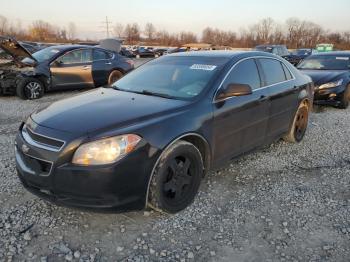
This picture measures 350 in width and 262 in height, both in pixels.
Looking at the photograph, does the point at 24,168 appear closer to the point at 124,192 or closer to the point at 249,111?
the point at 124,192

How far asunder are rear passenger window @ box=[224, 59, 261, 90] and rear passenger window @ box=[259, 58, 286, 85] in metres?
0.25

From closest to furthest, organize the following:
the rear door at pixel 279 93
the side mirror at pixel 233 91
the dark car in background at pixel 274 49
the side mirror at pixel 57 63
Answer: the side mirror at pixel 233 91 < the rear door at pixel 279 93 < the side mirror at pixel 57 63 < the dark car in background at pixel 274 49

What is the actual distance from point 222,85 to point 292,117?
2.06 m

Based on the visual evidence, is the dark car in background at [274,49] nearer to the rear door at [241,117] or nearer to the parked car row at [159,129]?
the parked car row at [159,129]

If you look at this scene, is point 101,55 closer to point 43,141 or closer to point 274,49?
point 43,141

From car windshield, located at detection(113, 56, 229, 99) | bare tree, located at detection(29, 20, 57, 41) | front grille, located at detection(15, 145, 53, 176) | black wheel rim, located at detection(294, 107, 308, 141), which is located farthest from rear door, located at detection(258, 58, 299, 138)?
bare tree, located at detection(29, 20, 57, 41)

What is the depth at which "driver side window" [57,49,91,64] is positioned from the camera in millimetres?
10414

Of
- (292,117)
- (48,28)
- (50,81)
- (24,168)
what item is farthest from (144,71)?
(48,28)

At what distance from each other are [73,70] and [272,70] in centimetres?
700

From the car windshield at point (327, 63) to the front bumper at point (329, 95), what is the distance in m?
1.10

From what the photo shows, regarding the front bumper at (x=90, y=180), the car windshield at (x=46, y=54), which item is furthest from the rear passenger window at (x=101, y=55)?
the front bumper at (x=90, y=180)

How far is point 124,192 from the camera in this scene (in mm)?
3105

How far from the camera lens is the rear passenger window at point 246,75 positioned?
428 cm

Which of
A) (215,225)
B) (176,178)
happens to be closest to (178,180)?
(176,178)
